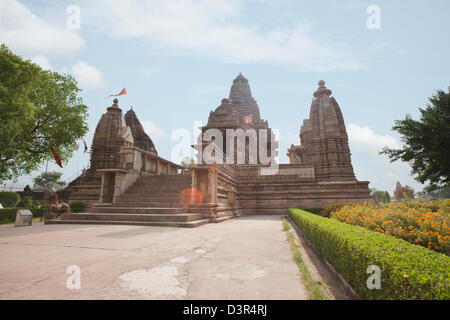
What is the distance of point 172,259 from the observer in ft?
13.0

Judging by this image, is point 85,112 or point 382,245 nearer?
point 382,245

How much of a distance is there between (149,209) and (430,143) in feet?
63.4

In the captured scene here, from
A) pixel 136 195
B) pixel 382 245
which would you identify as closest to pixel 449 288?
pixel 382 245

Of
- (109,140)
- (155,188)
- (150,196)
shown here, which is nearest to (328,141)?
(155,188)

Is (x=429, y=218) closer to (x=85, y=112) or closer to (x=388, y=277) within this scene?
(x=388, y=277)

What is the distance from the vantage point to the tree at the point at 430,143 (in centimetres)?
1612

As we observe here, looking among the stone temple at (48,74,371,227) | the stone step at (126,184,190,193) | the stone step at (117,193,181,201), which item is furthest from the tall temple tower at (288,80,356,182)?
the stone step at (117,193,181,201)

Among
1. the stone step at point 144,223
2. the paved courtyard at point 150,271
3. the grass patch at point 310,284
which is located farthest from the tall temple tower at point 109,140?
the grass patch at point 310,284

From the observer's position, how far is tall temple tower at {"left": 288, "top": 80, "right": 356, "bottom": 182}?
21000mm

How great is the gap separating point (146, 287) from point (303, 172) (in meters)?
18.7

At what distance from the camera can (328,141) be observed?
72.6 ft

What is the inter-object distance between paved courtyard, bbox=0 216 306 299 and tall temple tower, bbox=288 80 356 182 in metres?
17.9

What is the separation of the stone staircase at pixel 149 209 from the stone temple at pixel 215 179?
0.04 m

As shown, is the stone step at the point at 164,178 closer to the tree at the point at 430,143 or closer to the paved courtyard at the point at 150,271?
the paved courtyard at the point at 150,271
